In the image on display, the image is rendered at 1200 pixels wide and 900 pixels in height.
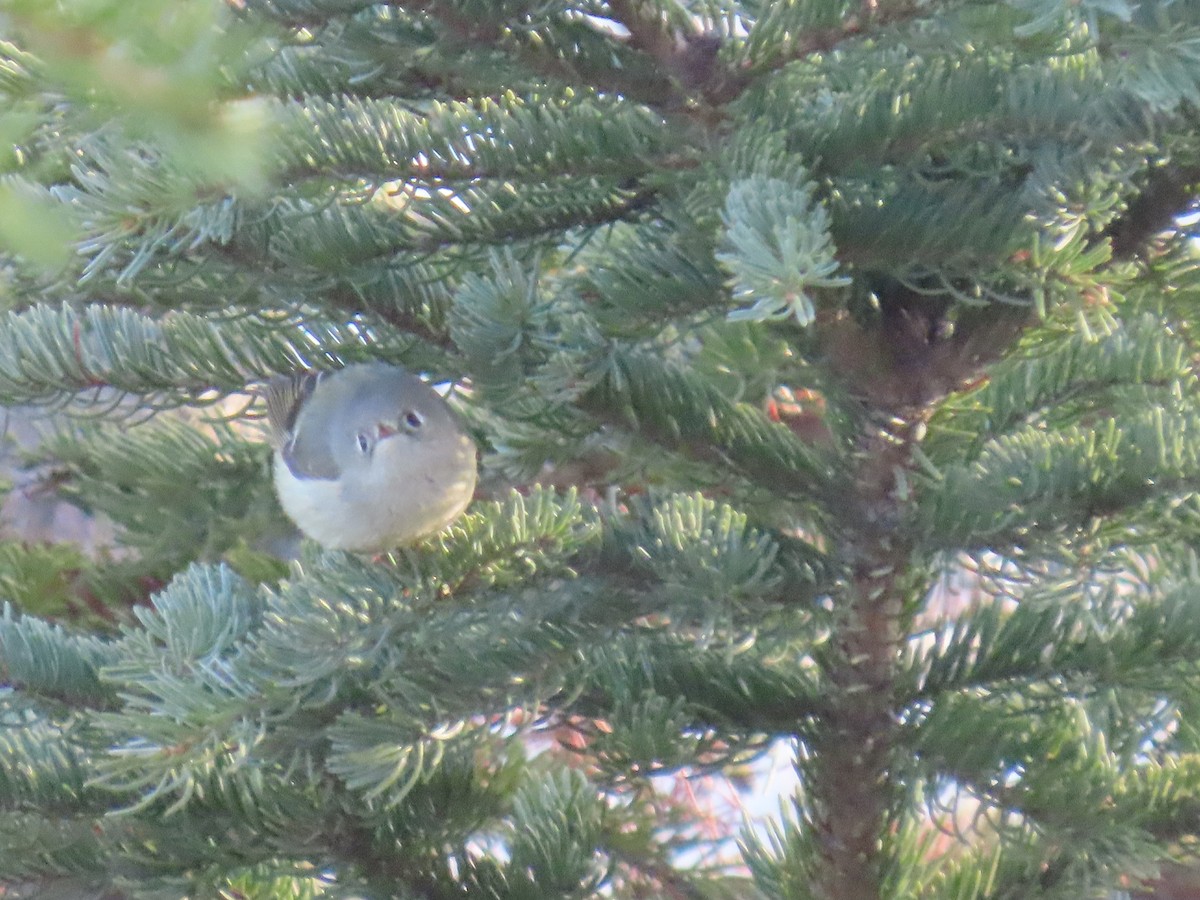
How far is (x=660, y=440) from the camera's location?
0.80m

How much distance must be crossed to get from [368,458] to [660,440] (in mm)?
619

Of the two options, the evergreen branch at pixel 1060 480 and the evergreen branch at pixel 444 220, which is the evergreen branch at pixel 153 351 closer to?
the evergreen branch at pixel 444 220

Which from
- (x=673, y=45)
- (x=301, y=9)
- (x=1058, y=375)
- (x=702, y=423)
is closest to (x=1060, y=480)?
(x=1058, y=375)

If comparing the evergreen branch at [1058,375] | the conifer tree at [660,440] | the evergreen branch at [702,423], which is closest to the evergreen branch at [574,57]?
the conifer tree at [660,440]

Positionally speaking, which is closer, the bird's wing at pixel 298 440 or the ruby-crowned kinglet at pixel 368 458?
the ruby-crowned kinglet at pixel 368 458

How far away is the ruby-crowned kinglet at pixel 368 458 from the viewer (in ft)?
3.91

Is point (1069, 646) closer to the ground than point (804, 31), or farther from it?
closer to the ground

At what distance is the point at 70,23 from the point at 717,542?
0.53 meters

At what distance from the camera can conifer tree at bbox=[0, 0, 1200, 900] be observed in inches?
28.0

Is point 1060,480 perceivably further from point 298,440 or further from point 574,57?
point 298,440

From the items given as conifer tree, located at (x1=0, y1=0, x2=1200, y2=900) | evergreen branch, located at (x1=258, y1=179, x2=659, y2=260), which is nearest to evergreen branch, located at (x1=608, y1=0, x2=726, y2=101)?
conifer tree, located at (x1=0, y1=0, x2=1200, y2=900)

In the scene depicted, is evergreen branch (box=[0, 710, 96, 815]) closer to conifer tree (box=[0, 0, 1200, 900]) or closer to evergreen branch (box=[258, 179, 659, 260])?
conifer tree (box=[0, 0, 1200, 900])

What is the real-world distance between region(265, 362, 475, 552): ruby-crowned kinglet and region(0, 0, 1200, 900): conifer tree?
0.22 metres

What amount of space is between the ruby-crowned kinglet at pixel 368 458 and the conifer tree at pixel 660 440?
22 cm
